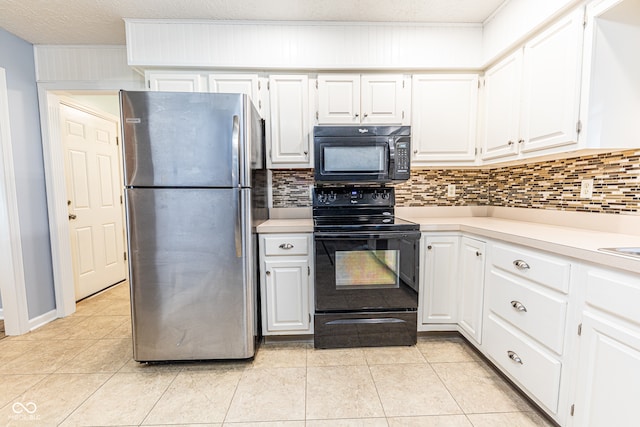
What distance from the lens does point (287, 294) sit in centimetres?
195

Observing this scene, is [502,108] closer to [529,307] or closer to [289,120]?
[529,307]

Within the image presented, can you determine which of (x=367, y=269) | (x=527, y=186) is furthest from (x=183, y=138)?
(x=527, y=186)

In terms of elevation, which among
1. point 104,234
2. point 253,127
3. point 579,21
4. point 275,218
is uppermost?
point 579,21

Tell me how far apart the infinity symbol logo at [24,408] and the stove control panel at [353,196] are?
1970 mm

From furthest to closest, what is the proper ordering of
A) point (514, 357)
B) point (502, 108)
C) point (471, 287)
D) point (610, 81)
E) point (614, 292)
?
point (502, 108)
point (471, 287)
point (514, 357)
point (610, 81)
point (614, 292)

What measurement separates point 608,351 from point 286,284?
5.21 ft

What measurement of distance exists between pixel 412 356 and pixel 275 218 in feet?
4.81

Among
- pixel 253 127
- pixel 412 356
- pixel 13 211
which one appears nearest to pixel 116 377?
pixel 13 211

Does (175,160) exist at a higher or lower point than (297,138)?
lower

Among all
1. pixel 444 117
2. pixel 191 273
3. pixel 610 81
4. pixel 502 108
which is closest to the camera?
pixel 610 81

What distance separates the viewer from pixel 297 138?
2.13 m

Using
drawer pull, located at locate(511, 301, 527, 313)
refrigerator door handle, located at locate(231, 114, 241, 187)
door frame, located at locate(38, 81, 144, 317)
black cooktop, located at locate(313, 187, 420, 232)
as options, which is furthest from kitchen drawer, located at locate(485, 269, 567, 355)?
door frame, located at locate(38, 81, 144, 317)

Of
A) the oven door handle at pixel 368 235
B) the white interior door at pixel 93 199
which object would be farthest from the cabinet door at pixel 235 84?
the white interior door at pixel 93 199

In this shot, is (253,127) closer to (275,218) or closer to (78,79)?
(275,218)
